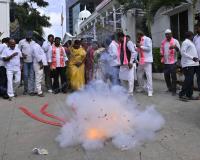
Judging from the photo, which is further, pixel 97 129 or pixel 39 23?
pixel 39 23

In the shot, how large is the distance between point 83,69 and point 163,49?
255cm

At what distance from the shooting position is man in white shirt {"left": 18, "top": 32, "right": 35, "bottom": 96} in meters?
12.7

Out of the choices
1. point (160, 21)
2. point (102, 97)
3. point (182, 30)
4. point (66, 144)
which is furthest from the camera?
point (160, 21)

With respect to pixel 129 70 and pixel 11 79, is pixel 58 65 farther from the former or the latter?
pixel 129 70

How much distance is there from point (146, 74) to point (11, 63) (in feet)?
12.4

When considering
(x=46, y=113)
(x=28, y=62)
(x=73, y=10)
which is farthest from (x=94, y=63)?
(x=73, y=10)

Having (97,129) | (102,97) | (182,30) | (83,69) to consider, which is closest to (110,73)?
(83,69)

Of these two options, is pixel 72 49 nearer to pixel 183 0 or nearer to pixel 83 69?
pixel 83 69

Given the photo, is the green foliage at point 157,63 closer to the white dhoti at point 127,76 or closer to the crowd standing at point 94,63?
the crowd standing at point 94,63

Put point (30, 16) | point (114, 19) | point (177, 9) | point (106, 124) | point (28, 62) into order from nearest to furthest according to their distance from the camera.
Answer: point (106, 124) < point (28, 62) < point (177, 9) < point (114, 19) < point (30, 16)

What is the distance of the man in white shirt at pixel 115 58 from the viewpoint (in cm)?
1156

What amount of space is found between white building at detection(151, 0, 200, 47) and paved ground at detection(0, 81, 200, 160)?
1079 centimetres

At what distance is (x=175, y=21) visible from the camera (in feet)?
73.9

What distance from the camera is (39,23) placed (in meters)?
40.8
